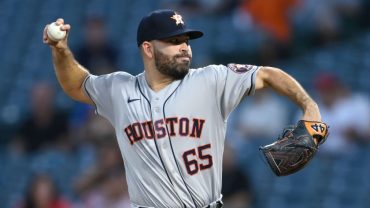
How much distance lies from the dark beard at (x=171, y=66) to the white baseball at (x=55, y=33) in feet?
1.60

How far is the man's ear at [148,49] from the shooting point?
501 cm

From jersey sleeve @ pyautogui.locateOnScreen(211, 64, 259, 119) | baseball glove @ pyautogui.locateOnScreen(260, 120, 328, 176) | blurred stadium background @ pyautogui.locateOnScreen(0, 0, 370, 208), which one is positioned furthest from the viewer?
blurred stadium background @ pyautogui.locateOnScreen(0, 0, 370, 208)

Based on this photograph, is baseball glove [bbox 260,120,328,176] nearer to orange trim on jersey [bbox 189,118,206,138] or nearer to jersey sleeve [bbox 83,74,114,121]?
orange trim on jersey [bbox 189,118,206,138]

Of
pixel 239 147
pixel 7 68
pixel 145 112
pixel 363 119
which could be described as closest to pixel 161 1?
pixel 7 68

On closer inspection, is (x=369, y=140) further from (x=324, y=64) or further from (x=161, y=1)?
(x=161, y=1)

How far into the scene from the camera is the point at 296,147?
4594 millimetres

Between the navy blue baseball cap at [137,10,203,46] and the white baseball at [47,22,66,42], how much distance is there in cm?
40

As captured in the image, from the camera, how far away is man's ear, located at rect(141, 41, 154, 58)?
5.01 metres

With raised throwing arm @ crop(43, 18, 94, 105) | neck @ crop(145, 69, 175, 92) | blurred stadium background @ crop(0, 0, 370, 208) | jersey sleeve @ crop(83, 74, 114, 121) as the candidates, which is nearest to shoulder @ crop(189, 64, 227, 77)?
neck @ crop(145, 69, 175, 92)

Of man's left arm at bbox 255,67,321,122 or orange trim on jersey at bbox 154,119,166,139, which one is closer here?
man's left arm at bbox 255,67,321,122

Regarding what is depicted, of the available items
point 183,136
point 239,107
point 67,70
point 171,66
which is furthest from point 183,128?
point 239,107

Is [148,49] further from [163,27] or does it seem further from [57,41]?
[57,41]

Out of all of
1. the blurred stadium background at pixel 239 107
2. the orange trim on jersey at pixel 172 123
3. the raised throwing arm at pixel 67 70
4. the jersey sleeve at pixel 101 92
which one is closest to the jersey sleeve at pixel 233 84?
the orange trim on jersey at pixel 172 123

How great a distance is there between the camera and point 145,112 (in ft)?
16.4
